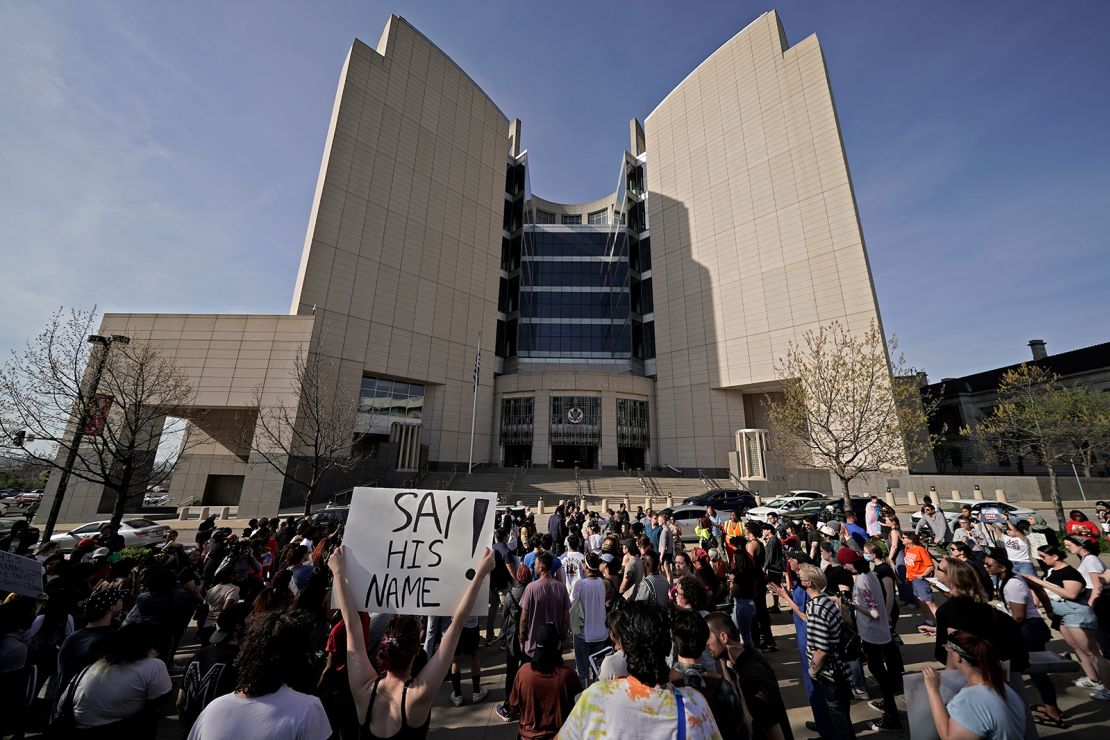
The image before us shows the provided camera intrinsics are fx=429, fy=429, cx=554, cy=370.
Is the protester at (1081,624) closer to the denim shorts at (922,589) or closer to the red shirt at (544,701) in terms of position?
the denim shorts at (922,589)

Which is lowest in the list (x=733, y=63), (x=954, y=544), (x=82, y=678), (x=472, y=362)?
(x=82, y=678)

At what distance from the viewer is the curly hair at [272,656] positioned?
2.27 meters

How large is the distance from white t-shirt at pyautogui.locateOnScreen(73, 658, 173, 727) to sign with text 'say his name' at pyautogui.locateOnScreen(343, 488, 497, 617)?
1.46 m

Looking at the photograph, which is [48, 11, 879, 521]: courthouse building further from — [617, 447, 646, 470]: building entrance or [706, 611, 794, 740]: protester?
[706, 611, 794, 740]: protester

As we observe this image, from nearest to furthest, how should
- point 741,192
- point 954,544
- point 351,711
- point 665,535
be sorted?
point 351,711 < point 954,544 < point 665,535 < point 741,192

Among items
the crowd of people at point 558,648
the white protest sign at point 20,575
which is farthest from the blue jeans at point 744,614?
the white protest sign at point 20,575

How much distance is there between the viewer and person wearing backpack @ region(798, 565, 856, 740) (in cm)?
449

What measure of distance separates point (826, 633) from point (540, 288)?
5197cm

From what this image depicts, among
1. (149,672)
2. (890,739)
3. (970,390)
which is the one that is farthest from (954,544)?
(970,390)

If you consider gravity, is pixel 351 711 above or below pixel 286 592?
below

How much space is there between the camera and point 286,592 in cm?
504

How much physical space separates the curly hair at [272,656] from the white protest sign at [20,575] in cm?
399

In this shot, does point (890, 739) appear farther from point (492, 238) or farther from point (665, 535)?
point (492, 238)

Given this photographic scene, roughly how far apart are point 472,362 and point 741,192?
109 ft
